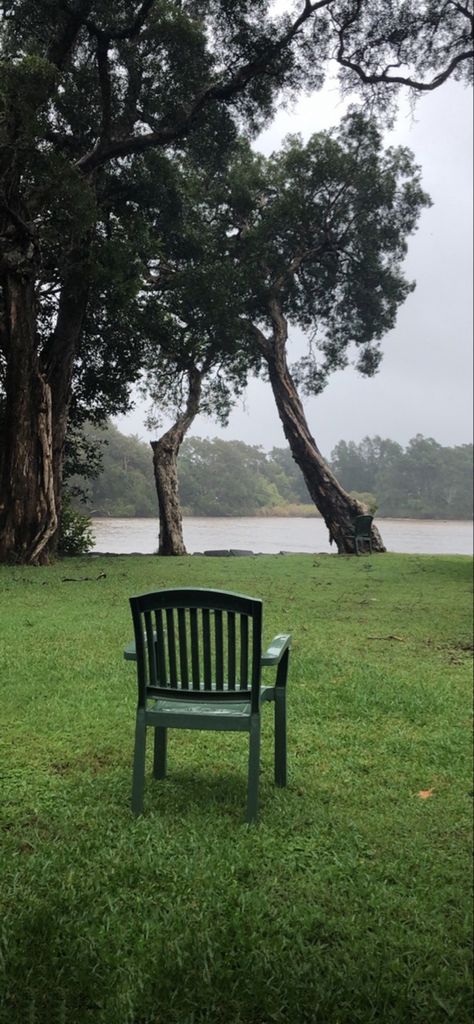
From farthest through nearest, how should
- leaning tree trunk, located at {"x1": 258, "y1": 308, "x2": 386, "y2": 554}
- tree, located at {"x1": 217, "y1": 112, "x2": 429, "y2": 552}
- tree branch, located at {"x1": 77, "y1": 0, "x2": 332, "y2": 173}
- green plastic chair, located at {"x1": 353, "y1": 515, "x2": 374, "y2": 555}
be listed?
1. tree, located at {"x1": 217, "y1": 112, "x2": 429, "y2": 552}
2. leaning tree trunk, located at {"x1": 258, "y1": 308, "x2": 386, "y2": 554}
3. green plastic chair, located at {"x1": 353, "y1": 515, "x2": 374, "y2": 555}
4. tree branch, located at {"x1": 77, "y1": 0, "x2": 332, "y2": 173}

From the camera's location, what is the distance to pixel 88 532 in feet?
8.57

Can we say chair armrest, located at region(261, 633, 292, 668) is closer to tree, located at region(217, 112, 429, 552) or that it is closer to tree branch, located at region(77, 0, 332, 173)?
tree, located at region(217, 112, 429, 552)

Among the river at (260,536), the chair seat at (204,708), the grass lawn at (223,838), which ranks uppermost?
the river at (260,536)

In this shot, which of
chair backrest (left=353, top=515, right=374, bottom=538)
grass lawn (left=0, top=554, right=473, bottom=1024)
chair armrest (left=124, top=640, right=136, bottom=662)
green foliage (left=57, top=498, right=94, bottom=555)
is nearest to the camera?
grass lawn (left=0, top=554, right=473, bottom=1024)

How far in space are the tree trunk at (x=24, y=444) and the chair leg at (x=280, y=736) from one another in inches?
31.1

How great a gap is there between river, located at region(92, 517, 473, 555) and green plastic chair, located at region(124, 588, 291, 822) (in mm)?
721

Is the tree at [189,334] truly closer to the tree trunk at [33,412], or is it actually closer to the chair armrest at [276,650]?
the tree trunk at [33,412]

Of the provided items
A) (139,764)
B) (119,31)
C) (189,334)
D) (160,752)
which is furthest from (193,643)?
(119,31)

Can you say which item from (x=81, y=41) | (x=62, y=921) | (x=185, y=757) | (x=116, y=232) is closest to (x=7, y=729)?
(x=62, y=921)

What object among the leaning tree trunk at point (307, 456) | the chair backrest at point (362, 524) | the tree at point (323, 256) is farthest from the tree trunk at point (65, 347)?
the chair backrest at point (362, 524)

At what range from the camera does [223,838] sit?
2.00 m

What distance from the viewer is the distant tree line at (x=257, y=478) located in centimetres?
Result: 277

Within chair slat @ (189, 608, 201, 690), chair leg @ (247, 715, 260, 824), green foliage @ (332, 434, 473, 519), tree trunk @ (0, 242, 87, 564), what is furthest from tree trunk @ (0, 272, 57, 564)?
green foliage @ (332, 434, 473, 519)

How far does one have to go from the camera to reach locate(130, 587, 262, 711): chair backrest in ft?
6.15
